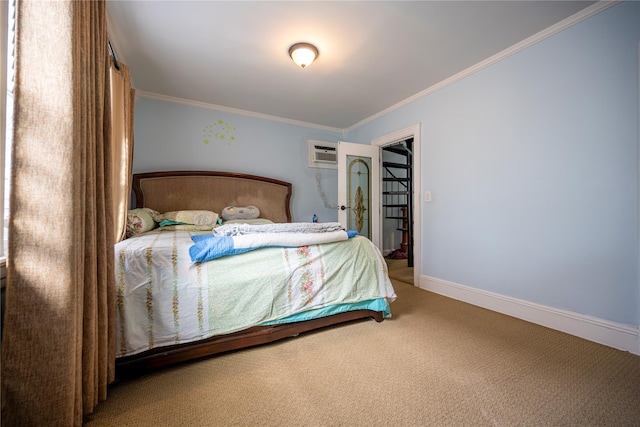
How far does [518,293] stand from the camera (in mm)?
2201

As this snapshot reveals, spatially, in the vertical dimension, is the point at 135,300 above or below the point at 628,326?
above

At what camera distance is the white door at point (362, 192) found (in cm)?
365

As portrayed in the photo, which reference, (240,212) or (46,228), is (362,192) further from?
(46,228)

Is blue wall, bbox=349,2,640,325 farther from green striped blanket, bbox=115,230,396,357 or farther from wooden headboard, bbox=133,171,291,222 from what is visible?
wooden headboard, bbox=133,171,291,222

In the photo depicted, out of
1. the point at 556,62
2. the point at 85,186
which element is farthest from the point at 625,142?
the point at 85,186

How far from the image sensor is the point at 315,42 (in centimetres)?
217

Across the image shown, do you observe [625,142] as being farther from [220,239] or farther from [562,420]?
[220,239]

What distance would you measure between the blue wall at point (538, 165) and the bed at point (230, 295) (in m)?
1.21

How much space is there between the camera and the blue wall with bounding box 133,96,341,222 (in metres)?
3.23

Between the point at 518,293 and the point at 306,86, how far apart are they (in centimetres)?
297

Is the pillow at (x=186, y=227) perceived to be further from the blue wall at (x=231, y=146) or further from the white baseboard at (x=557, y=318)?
the white baseboard at (x=557, y=318)

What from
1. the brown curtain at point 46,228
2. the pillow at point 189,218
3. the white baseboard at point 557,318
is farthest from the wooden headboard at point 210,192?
the white baseboard at point 557,318

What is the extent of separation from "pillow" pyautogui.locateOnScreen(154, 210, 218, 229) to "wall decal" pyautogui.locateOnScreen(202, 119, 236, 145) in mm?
1189

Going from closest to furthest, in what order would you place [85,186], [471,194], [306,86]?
1. [85,186]
2. [471,194]
3. [306,86]
